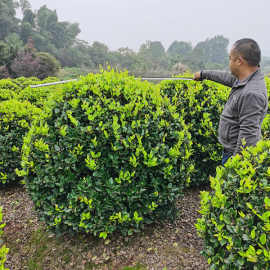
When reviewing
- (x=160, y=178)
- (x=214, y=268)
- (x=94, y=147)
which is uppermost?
(x=94, y=147)

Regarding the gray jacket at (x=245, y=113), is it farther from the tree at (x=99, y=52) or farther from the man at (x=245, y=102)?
the tree at (x=99, y=52)

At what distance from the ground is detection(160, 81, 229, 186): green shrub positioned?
1012mm

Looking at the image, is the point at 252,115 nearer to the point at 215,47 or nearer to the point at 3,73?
the point at 3,73

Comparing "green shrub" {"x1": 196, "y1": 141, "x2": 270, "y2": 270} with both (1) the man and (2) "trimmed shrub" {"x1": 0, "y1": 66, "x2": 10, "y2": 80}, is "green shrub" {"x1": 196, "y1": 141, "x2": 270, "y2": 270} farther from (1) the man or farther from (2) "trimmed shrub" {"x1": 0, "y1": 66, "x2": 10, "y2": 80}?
(2) "trimmed shrub" {"x1": 0, "y1": 66, "x2": 10, "y2": 80}

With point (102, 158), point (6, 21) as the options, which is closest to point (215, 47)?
point (6, 21)

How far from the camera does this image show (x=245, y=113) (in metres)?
2.54

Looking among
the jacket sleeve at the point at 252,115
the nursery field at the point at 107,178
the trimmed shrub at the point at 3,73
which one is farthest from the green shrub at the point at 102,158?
the trimmed shrub at the point at 3,73

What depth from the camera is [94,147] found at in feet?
8.68

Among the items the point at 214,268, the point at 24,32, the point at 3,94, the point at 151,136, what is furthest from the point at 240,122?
the point at 24,32

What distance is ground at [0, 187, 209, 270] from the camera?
9.04 ft

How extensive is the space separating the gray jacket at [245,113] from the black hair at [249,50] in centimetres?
16

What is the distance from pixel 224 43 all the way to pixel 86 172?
118 meters

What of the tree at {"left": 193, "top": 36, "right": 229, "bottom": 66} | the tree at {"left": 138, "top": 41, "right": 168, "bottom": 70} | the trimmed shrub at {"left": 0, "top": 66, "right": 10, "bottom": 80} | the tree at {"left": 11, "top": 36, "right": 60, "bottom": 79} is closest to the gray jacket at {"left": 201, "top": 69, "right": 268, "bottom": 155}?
the tree at {"left": 11, "top": 36, "right": 60, "bottom": 79}

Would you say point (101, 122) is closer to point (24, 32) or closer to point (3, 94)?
point (3, 94)
